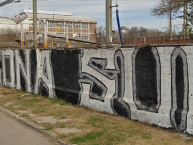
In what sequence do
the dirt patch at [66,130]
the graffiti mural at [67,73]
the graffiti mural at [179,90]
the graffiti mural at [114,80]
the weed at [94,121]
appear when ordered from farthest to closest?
the graffiti mural at [67,73]
the graffiti mural at [114,80]
the weed at [94,121]
the dirt patch at [66,130]
the graffiti mural at [179,90]

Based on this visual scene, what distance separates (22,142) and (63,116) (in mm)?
1963

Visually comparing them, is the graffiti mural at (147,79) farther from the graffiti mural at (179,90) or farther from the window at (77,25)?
the window at (77,25)

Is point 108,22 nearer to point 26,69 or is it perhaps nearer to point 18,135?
point 18,135

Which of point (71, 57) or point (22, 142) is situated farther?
point (71, 57)

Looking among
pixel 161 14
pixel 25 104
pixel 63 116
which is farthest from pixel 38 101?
pixel 161 14

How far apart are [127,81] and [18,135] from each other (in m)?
3.17

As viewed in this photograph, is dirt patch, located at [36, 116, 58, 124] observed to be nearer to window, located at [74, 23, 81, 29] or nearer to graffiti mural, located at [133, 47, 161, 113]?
graffiti mural, located at [133, 47, 161, 113]

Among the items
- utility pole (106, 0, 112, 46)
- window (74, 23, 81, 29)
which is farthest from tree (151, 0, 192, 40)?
window (74, 23, 81, 29)

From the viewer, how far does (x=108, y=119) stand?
6723 mm

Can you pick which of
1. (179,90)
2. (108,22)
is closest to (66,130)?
(179,90)

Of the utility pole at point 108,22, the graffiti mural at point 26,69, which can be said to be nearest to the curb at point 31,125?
the graffiti mural at point 26,69

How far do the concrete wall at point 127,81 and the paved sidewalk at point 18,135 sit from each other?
2.32 m

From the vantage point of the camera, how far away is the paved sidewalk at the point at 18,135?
5.47 meters

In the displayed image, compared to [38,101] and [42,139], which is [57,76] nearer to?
[38,101]
